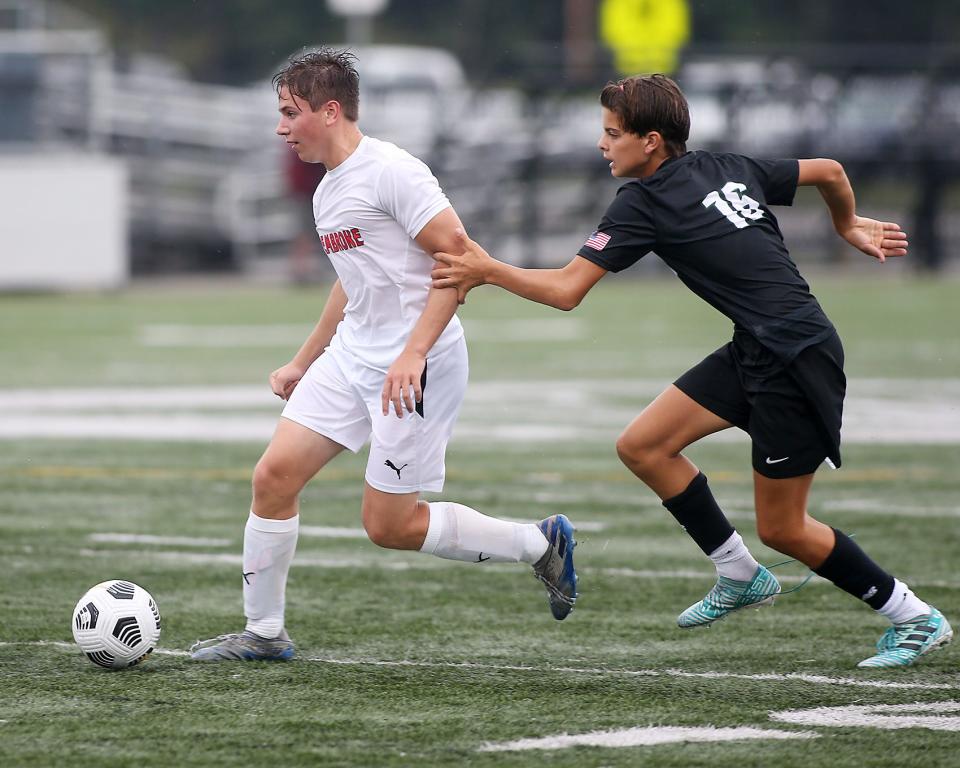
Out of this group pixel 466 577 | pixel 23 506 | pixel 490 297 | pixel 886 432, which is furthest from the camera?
pixel 490 297

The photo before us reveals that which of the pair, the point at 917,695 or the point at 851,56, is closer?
the point at 917,695

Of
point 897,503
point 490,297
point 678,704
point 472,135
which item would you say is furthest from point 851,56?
point 678,704

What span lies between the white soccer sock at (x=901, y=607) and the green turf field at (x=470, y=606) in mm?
168

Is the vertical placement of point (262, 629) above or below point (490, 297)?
above

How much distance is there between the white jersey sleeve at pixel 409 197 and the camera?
5352mm

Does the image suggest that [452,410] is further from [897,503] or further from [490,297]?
[490,297]

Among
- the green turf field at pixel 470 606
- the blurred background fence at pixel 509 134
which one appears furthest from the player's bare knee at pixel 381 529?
the blurred background fence at pixel 509 134

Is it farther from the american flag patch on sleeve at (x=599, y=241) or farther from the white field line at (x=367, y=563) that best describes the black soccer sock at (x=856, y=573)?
the white field line at (x=367, y=563)

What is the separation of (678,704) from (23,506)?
15.2 ft

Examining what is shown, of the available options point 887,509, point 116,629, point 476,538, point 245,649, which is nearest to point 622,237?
point 476,538

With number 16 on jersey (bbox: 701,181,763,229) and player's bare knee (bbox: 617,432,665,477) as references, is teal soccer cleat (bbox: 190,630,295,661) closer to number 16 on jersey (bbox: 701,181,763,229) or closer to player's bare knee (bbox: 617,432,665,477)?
player's bare knee (bbox: 617,432,665,477)

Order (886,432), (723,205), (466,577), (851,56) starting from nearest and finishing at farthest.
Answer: (723,205) → (466,577) → (886,432) → (851,56)

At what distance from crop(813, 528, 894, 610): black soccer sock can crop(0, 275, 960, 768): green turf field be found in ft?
0.81

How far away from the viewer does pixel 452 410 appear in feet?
18.4
